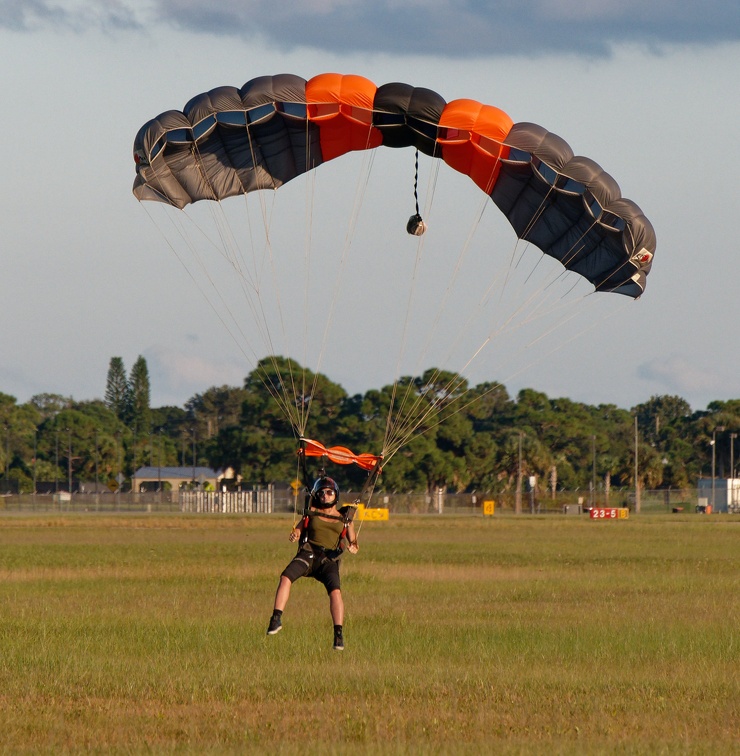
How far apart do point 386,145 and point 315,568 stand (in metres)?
7.87

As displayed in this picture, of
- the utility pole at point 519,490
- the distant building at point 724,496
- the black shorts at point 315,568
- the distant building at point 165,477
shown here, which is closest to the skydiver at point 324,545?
the black shorts at point 315,568

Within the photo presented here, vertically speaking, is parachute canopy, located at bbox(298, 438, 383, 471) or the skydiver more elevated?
parachute canopy, located at bbox(298, 438, 383, 471)

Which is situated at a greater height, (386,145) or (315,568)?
(386,145)

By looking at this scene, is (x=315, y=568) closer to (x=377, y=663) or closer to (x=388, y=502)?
(x=377, y=663)

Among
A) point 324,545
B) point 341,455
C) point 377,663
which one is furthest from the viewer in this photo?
point 341,455

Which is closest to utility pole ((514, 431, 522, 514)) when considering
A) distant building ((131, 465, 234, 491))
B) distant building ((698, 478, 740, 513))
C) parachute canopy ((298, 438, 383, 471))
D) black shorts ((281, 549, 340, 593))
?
distant building ((698, 478, 740, 513))

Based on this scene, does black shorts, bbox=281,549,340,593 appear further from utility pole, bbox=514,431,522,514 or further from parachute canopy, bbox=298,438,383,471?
utility pole, bbox=514,431,522,514

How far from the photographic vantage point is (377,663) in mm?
14062

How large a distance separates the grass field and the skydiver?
431mm

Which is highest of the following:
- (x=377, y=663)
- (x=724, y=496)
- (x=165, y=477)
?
(x=165, y=477)

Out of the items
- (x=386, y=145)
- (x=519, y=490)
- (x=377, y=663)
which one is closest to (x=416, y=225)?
(x=386, y=145)

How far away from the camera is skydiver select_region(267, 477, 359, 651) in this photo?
1506cm

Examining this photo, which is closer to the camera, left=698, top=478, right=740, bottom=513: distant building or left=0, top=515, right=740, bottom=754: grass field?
left=0, top=515, right=740, bottom=754: grass field

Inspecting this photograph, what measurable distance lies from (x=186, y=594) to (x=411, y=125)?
9370mm
